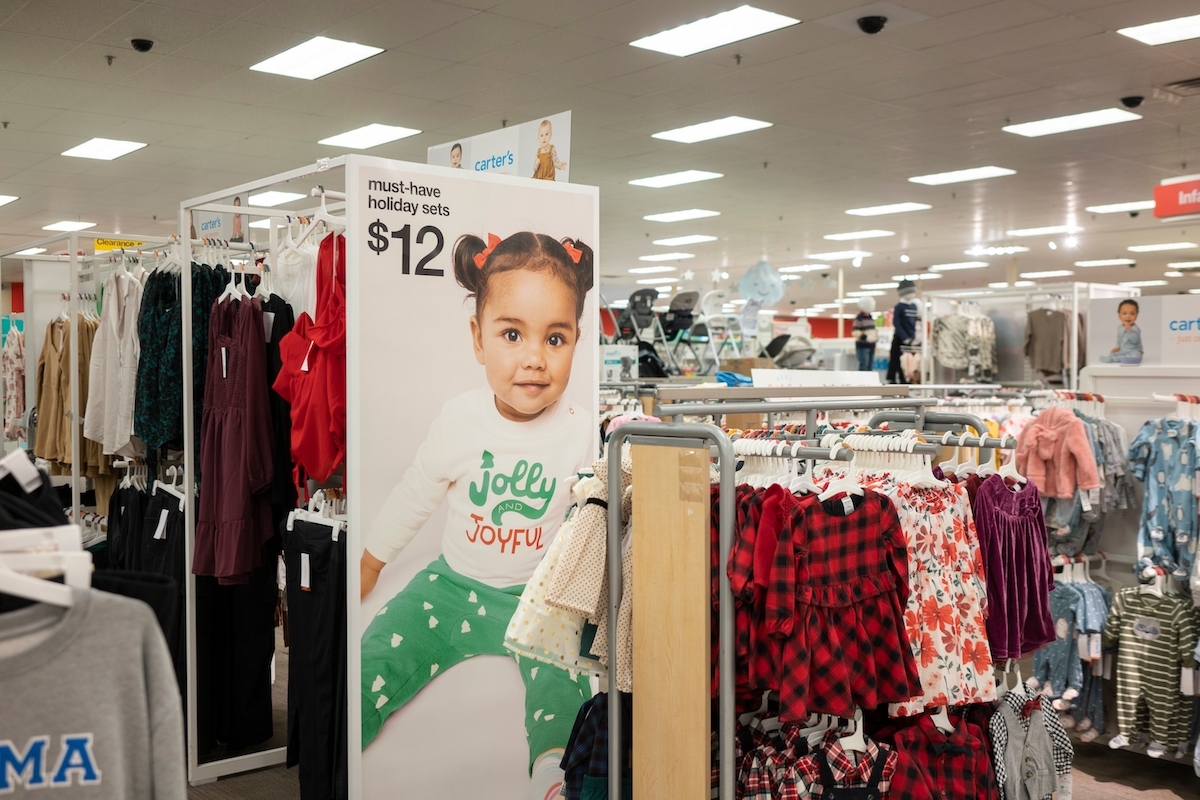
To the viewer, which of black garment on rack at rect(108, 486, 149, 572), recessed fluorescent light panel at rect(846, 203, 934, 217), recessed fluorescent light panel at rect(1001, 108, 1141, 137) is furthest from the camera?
recessed fluorescent light panel at rect(846, 203, 934, 217)

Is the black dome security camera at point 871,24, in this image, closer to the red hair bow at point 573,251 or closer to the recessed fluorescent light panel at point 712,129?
the recessed fluorescent light panel at point 712,129

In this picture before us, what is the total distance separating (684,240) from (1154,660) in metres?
13.7

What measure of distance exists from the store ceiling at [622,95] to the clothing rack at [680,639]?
478 cm

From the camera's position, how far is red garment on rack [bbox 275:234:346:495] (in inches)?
131

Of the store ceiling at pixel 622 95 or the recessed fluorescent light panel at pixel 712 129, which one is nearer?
the store ceiling at pixel 622 95

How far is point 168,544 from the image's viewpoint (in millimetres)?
4414

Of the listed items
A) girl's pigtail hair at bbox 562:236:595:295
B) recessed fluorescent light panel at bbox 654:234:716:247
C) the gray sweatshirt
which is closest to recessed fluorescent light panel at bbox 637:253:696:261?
recessed fluorescent light panel at bbox 654:234:716:247

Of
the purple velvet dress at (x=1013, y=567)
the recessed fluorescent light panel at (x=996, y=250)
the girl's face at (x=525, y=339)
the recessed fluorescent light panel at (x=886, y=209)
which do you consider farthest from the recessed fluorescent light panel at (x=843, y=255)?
the purple velvet dress at (x=1013, y=567)

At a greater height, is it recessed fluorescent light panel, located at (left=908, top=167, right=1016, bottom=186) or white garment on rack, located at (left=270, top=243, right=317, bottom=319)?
recessed fluorescent light panel, located at (left=908, top=167, right=1016, bottom=186)

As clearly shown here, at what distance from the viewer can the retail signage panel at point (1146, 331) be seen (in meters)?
5.46

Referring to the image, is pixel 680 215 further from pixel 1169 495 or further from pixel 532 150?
pixel 532 150

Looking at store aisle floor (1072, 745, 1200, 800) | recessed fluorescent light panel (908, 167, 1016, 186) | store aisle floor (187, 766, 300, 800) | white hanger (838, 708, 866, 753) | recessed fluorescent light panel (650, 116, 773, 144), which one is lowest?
store aisle floor (1072, 745, 1200, 800)

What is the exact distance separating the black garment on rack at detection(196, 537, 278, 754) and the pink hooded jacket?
143 inches

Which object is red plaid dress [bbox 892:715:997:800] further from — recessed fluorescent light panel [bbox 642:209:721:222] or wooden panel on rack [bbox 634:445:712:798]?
recessed fluorescent light panel [bbox 642:209:721:222]
